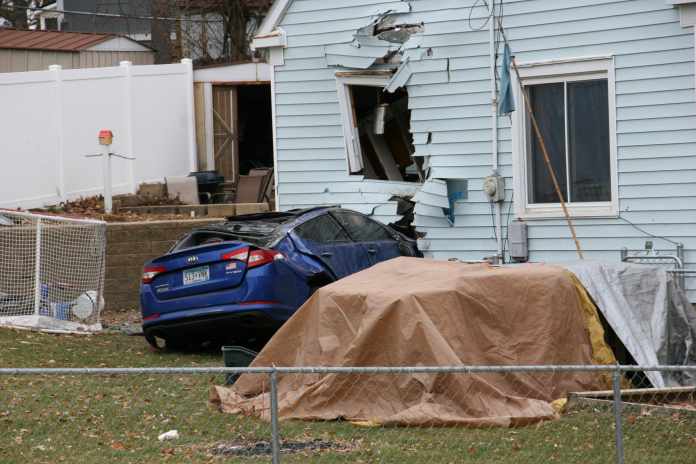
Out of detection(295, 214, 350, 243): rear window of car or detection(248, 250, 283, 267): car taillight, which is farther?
detection(295, 214, 350, 243): rear window of car

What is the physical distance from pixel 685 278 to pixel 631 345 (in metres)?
3.05

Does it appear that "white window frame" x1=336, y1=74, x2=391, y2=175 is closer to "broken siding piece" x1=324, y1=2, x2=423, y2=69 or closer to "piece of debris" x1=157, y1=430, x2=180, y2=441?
"broken siding piece" x1=324, y1=2, x2=423, y2=69

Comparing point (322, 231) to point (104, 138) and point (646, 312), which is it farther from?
point (104, 138)

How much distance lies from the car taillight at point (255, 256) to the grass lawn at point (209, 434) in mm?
1830

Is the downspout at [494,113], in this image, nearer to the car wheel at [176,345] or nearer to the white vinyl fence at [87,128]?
the car wheel at [176,345]

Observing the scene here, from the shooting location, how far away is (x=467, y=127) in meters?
14.0

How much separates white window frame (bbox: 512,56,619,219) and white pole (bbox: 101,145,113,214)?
829 cm

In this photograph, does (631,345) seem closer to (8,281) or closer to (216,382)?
(216,382)

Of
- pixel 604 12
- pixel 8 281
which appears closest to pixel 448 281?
pixel 604 12

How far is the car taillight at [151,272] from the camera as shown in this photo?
12.5 m

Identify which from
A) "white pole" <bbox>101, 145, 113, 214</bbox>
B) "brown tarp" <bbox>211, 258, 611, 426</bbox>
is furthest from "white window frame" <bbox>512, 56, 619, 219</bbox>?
"white pole" <bbox>101, 145, 113, 214</bbox>

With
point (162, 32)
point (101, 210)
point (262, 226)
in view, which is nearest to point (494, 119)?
point (262, 226)

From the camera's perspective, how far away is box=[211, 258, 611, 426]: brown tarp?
841 cm

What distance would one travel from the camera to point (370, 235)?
13.4 meters
